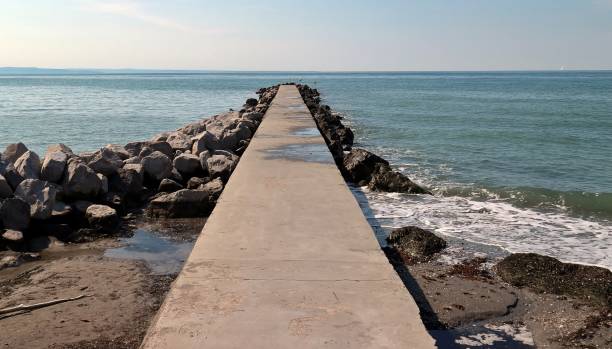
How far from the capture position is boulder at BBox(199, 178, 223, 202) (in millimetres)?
7602

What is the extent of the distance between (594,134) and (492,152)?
22.7 feet

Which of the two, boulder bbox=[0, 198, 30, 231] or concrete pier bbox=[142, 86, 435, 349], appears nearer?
concrete pier bbox=[142, 86, 435, 349]

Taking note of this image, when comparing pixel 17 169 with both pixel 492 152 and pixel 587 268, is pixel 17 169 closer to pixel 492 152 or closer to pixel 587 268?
pixel 587 268

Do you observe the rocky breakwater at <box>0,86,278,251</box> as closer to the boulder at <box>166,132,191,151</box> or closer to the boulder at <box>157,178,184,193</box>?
the boulder at <box>157,178,184,193</box>

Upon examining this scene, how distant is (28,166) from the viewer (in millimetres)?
7742

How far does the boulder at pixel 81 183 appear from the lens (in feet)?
24.3

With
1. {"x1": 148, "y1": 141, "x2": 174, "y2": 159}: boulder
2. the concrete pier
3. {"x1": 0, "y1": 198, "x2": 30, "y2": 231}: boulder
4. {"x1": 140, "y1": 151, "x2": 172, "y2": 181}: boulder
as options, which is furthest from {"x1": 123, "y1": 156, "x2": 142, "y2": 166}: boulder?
the concrete pier

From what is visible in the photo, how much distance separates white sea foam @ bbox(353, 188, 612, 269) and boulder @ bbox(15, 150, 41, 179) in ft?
15.3

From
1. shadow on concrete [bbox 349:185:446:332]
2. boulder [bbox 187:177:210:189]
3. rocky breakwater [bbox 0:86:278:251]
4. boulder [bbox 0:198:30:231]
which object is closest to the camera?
shadow on concrete [bbox 349:185:446:332]

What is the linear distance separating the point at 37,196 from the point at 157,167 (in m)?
2.28

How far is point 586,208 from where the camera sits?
892cm

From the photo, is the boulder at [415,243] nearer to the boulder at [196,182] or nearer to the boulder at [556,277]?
the boulder at [556,277]

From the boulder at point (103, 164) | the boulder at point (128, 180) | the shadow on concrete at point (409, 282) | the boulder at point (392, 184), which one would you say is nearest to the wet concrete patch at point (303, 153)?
the boulder at point (392, 184)

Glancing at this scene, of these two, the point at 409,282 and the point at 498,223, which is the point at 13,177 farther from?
the point at 498,223
